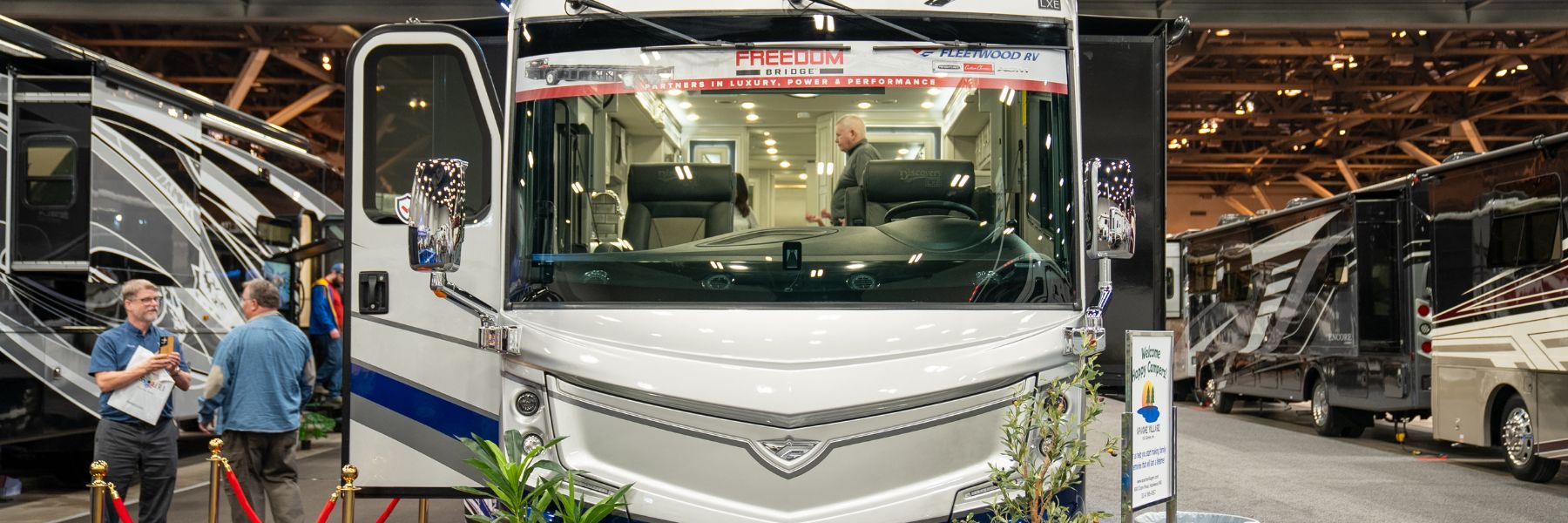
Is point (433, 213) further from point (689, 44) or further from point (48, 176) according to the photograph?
point (48, 176)

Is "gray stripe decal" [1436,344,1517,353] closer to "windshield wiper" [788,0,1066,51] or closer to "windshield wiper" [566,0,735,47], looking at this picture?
"windshield wiper" [788,0,1066,51]

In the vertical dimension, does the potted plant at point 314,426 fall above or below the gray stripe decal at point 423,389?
below

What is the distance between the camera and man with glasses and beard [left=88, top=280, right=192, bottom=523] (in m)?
7.03

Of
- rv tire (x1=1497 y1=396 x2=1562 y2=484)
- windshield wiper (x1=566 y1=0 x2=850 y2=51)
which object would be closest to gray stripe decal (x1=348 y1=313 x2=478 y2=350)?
windshield wiper (x1=566 y1=0 x2=850 y2=51)

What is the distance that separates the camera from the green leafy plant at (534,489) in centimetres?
458

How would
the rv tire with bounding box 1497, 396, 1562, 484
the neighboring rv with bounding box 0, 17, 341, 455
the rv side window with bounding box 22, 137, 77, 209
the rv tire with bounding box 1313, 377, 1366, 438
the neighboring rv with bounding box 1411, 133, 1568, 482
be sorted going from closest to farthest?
the neighboring rv with bounding box 0, 17, 341, 455 < the rv side window with bounding box 22, 137, 77, 209 < the neighboring rv with bounding box 1411, 133, 1568, 482 < the rv tire with bounding box 1497, 396, 1562, 484 < the rv tire with bounding box 1313, 377, 1366, 438

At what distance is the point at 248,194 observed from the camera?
39.8 ft

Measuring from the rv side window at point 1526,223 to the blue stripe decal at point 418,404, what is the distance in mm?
8996

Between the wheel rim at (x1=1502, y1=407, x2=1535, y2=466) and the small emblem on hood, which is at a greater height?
the small emblem on hood

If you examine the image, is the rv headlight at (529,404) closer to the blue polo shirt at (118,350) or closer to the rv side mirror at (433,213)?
the rv side mirror at (433,213)

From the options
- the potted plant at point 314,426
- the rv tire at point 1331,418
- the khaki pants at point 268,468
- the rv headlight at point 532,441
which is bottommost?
the rv tire at point 1331,418

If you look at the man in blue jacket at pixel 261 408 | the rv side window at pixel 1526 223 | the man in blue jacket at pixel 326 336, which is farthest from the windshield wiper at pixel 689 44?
the man in blue jacket at pixel 326 336

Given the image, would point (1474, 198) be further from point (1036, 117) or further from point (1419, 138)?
point (1419, 138)

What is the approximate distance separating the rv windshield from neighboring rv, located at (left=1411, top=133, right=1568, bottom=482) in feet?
24.8
